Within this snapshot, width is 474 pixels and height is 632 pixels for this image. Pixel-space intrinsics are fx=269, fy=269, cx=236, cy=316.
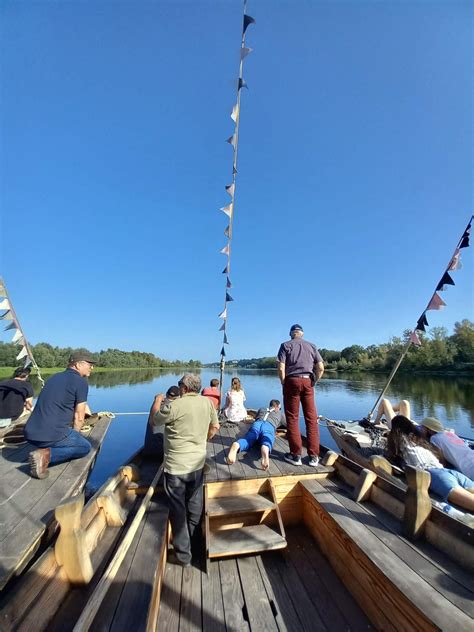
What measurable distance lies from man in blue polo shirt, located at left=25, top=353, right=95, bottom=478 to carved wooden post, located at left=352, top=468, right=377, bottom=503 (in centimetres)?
341

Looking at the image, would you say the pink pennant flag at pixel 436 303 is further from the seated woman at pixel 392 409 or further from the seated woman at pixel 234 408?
the seated woman at pixel 234 408

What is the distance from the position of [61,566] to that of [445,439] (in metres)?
4.33

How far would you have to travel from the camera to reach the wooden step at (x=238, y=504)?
2842 millimetres

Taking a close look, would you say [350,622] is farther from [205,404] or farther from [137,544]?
[205,404]

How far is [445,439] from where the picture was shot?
141 inches

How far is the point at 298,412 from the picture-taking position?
376cm

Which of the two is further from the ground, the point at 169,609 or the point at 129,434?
the point at 169,609

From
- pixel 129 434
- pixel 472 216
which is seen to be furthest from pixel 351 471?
pixel 129 434

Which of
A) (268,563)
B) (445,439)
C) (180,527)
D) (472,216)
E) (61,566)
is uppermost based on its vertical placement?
(472,216)

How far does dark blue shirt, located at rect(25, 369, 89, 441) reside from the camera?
3338mm

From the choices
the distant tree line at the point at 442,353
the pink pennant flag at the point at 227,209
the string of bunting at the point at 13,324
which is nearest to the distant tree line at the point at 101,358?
the string of bunting at the point at 13,324

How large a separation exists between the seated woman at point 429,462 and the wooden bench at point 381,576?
3.28 ft

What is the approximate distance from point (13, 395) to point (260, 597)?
5507mm

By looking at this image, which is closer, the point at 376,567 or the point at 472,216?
the point at 376,567
